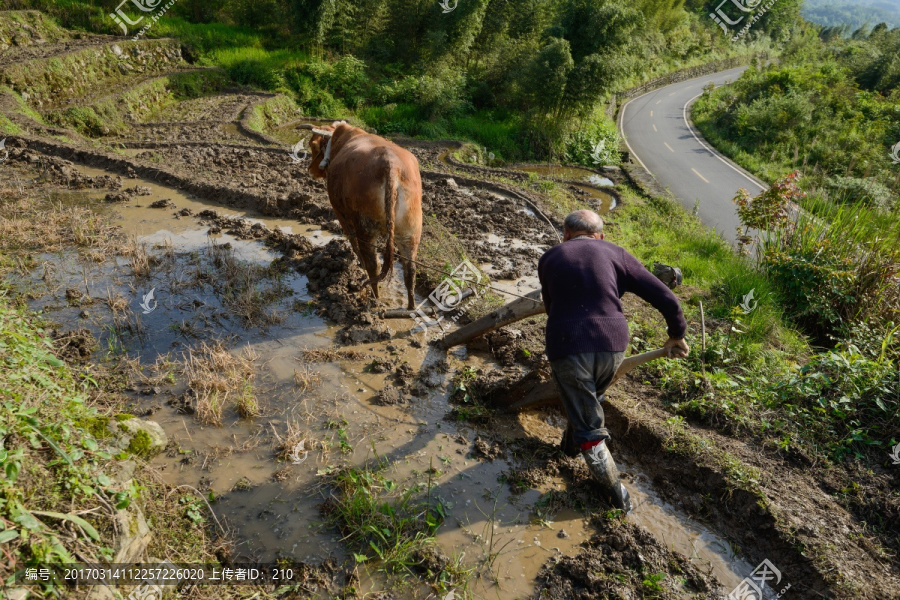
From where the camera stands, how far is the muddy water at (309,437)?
3.04m

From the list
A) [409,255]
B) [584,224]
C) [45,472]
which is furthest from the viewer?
[409,255]

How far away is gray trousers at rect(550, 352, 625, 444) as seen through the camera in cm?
308

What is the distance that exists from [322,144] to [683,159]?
640 inches

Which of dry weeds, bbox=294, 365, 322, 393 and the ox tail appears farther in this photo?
the ox tail

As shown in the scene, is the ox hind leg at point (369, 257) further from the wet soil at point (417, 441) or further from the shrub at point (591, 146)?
the shrub at point (591, 146)

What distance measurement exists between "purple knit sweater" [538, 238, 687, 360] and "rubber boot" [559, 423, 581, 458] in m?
0.86

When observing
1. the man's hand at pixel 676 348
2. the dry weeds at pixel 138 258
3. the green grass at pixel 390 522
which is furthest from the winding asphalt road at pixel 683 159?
the dry weeds at pixel 138 258

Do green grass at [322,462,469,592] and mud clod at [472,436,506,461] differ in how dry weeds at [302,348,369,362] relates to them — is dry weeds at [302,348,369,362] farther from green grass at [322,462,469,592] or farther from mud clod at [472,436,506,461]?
mud clod at [472,436,506,461]

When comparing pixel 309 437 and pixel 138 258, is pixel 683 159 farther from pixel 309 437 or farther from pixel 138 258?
pixel 309 437

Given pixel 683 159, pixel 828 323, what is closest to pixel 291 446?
pixel 828 323

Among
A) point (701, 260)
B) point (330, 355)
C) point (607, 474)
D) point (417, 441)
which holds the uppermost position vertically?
point (607, 474)

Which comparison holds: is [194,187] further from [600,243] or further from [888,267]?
[888,267]

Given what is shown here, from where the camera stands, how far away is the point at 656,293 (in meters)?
3.13

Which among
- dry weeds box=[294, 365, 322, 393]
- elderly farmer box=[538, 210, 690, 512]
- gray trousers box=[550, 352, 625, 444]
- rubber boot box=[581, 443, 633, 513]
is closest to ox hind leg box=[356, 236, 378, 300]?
dry weeds box=[294, 365, 322, 393]
